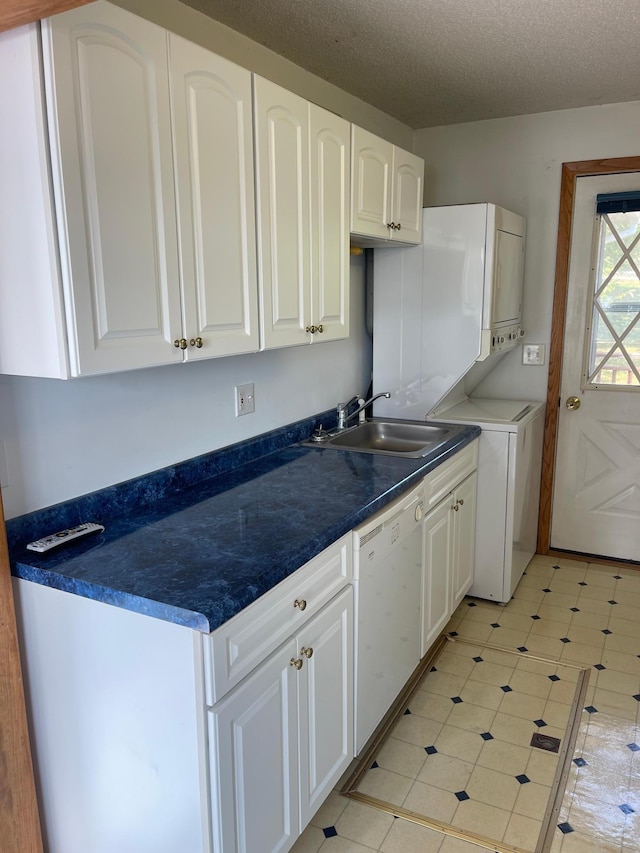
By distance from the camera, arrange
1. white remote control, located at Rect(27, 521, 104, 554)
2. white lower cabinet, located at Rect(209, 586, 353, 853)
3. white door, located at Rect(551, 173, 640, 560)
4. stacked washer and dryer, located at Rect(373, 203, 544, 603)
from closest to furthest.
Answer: white lower cabinet, located at Rect(209, 586, 353, 853), white remote control, located at Rect(27, 521, 104, 554), stacked washer and dryer, located at Rect(373, 203, 544, 603), white door, located at Rect(551, 173, 640, 560)

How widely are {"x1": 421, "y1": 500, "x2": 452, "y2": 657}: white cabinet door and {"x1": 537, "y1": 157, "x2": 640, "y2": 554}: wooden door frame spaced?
1.20 meters

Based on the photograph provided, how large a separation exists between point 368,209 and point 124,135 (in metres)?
1.27

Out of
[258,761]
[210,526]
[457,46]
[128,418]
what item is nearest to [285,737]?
[258,761]

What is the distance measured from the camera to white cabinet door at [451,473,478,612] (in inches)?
110

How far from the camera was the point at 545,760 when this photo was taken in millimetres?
2152

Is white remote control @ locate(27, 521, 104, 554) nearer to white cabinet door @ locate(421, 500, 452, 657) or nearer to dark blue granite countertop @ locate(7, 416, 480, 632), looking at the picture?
dark blue granite countertop @ locate(7, 416, 480, 632)

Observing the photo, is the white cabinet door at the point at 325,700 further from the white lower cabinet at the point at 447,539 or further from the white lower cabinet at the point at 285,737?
the white lower cabinet at the point at 447,539

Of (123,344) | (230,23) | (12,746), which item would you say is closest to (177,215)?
(123,344)

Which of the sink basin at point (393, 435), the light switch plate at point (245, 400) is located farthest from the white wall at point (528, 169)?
the light switch plate at point (245, 400)

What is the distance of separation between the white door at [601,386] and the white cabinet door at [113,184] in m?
2.62

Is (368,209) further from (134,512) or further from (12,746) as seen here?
(12,746)

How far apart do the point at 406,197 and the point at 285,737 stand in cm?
218

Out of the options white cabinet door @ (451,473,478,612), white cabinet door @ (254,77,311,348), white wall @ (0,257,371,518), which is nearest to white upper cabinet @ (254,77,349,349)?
white cabinet door @ (254,77,311,348)

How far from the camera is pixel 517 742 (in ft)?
7.36
